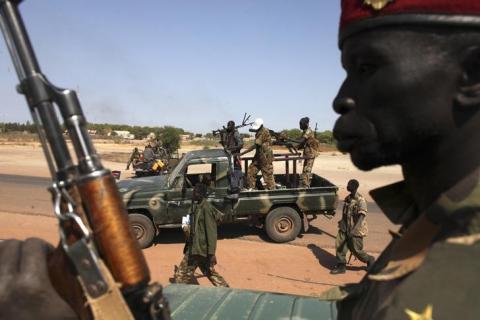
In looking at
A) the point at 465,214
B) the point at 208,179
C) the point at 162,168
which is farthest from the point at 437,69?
Answer: the point at 162,168

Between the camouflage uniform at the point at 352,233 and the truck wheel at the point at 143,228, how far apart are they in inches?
144

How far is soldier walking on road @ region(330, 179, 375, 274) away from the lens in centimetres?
775

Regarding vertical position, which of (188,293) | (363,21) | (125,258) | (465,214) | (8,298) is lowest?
(188,293)

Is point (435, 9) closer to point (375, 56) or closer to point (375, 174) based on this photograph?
point (375, 56)

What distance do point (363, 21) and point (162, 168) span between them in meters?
17.5

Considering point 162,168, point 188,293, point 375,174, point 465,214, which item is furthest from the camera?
point 375,174

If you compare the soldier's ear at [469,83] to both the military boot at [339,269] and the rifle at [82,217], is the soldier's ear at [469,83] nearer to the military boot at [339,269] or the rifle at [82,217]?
the rifle at [82,217]

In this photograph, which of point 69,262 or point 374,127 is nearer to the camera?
point 374,127

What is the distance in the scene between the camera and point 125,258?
1194 mm

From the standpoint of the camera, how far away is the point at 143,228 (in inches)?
357

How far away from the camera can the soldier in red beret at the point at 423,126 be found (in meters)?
0.85

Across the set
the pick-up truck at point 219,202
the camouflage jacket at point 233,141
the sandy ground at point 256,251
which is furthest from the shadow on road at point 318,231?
the camouflage jacket at point 233,141

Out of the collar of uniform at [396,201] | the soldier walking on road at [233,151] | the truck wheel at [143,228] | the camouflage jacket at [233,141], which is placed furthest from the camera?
the camouflage jacket at [233,141]

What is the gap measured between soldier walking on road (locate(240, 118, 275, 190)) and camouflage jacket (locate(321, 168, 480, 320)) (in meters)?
9.42
